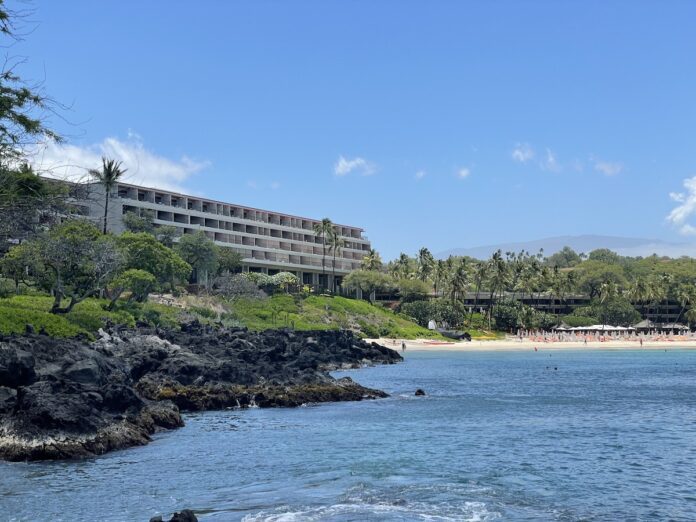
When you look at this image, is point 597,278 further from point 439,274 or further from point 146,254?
point 146,254

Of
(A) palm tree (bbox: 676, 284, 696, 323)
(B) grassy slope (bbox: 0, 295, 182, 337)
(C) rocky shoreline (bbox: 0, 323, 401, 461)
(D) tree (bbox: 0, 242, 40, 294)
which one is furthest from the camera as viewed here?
(A) palm tree (bbox: 676, 284, 696, 323)

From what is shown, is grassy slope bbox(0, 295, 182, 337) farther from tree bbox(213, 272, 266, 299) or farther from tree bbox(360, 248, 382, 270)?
tree bbox(360, 248, 382, 270)

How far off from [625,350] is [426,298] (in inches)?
1942

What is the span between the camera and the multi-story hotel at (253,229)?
A: 410 ft

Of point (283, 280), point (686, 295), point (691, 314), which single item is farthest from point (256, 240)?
point (691, 314)

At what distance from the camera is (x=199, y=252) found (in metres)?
117

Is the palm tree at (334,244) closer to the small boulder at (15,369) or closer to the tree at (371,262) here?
the tree at (371,262)

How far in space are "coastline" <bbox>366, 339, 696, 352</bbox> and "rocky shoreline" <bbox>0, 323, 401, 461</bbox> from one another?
5040 cm

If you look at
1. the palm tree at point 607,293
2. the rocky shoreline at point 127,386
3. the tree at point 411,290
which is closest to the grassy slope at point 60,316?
the rocky shoreline at point 127,386

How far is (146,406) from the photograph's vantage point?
32.2 metres

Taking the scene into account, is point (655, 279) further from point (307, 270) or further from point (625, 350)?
point (307, 270)

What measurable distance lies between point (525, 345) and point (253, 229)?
5464cm

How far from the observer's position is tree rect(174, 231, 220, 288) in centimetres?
11612

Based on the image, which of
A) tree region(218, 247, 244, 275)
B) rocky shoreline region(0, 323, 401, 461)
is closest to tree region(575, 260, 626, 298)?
tree region(218, 247, 244, 275)
